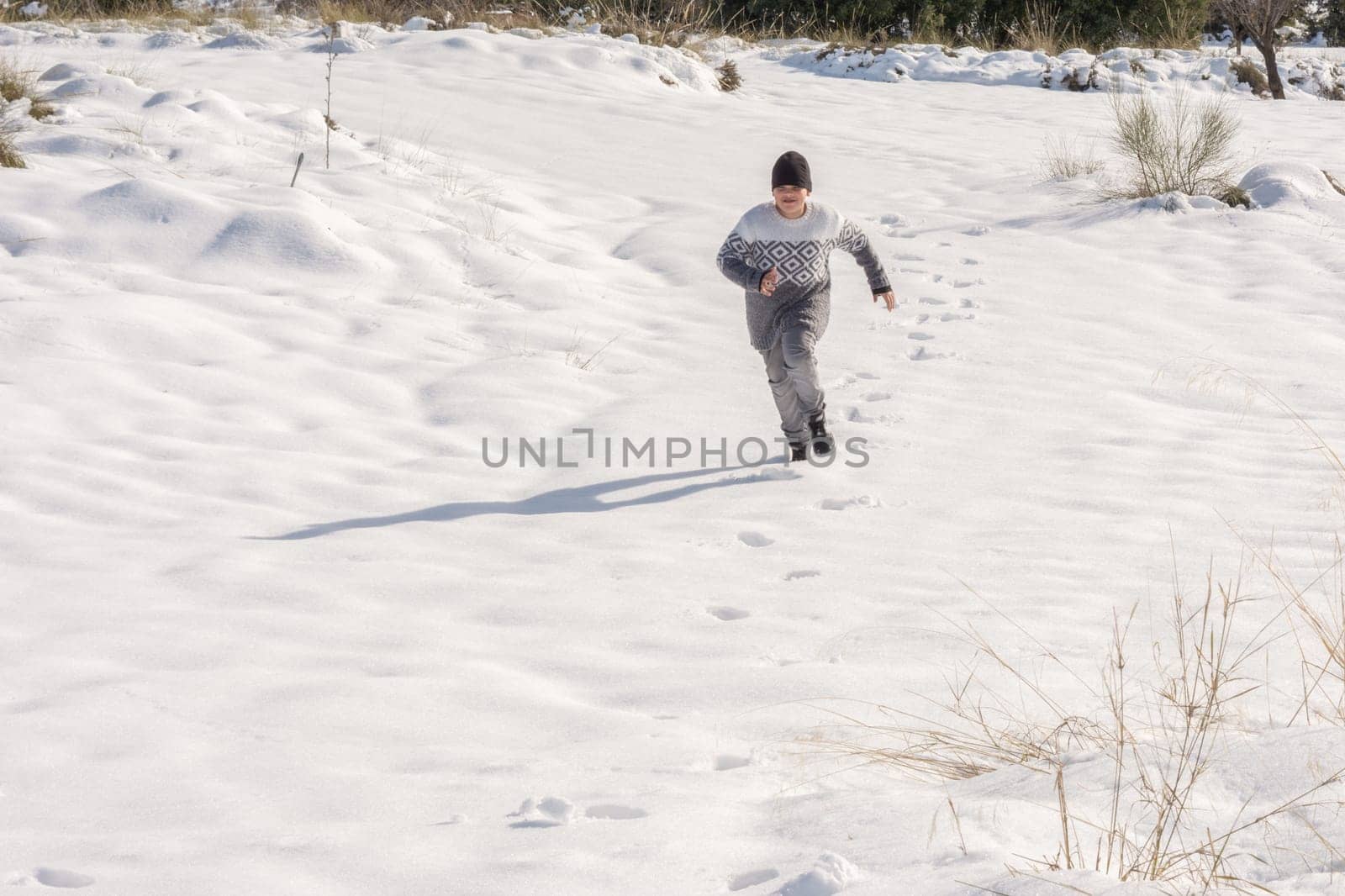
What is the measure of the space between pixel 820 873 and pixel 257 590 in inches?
83.6

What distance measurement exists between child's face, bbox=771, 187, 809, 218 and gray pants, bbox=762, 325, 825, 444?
1.51 feet

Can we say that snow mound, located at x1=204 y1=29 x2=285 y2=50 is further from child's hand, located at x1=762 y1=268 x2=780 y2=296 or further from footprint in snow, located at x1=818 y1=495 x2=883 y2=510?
footprint in snow, located at x1=818 y1=495 x2=883 y2=510

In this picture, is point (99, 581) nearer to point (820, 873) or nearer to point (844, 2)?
point (820, 873)

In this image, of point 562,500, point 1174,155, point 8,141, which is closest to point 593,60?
point 1174,155

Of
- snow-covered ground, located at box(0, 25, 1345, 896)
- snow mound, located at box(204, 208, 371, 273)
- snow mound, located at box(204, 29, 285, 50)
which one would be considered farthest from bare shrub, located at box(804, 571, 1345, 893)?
snow mound, located at box(204, 29, 285, 50)

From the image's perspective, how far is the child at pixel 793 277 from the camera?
15.3 feet

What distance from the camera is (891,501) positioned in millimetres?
4398

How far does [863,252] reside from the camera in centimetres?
486

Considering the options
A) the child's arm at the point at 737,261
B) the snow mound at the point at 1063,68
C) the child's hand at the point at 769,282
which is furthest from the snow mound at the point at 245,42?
the child's hand at the point at 769,282

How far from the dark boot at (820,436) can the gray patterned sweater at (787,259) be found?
0.35 metres

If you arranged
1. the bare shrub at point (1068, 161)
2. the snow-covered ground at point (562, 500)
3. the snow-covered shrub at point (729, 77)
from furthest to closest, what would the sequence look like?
the snow-covered shrub at point (729, 77), the bare shrub at point (1068, 161), the snow-covered ground at point (562, 500)

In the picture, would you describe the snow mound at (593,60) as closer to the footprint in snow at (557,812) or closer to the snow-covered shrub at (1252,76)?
the snow-covered shrub at (1252,76)

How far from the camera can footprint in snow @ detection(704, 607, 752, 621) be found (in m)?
3.41

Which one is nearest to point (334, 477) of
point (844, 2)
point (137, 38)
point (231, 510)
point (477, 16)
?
point (231, 510)
